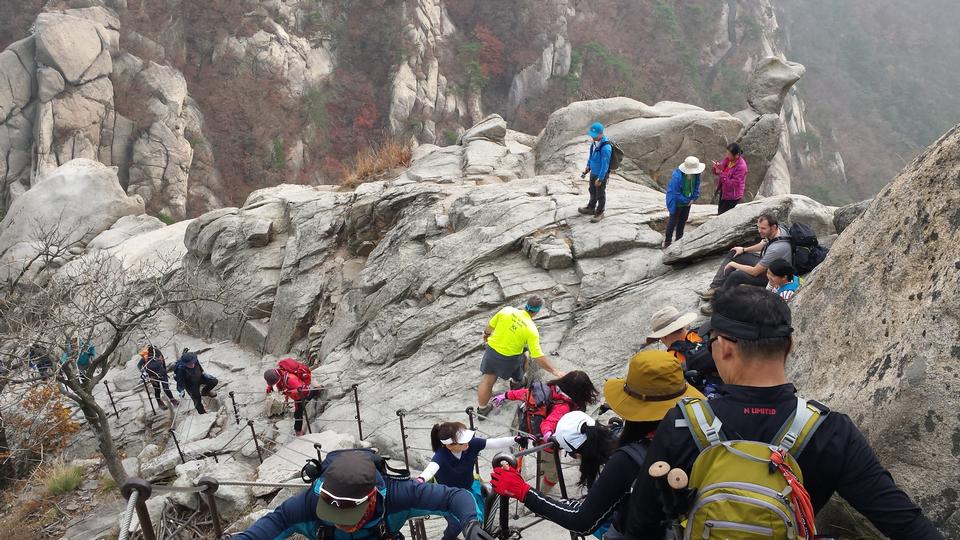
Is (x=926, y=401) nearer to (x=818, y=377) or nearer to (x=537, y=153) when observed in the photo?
(x=818, y=377)

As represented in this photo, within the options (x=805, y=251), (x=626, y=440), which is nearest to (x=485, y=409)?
(x=805, y=251)

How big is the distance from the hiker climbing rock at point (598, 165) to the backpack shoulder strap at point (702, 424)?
945cm

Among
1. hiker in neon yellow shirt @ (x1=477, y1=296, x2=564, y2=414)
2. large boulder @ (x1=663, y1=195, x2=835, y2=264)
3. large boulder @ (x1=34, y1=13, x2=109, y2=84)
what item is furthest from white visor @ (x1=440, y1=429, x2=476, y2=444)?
large boulder @ (x1=34, y1=13, x2=109, y2=84)

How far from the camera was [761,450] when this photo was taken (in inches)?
88.1

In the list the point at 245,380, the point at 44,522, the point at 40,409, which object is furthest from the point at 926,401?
the point at 40,409

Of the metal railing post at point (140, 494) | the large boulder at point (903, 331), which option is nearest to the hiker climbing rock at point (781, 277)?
the large boulder at point (903, 331)

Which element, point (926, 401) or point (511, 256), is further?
point (511, 256)

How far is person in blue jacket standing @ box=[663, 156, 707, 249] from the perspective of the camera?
1010 cm

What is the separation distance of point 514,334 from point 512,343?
12 centimetres

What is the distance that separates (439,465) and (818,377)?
9.46ft

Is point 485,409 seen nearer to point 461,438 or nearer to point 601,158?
point 461,438

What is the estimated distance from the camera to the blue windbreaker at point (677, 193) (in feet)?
33.8

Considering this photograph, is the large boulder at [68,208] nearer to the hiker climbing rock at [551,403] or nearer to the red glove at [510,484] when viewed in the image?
the hiker climbing rock at [551,403]

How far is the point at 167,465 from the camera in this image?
982 cm
